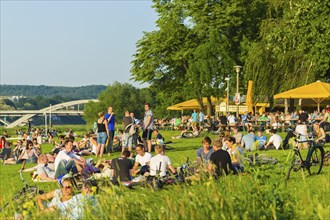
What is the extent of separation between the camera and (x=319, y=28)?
126ft

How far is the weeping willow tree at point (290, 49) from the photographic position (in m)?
38.5

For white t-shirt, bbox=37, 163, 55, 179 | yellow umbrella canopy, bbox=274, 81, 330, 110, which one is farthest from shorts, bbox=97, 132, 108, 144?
yellow umbrella canopy, bbox=274, 81, 330, 110

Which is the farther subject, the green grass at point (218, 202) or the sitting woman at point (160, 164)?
the sitting woman at point (160, 164)

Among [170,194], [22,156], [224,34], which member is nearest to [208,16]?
[224,34]

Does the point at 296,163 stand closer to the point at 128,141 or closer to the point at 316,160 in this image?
the point at 316,160

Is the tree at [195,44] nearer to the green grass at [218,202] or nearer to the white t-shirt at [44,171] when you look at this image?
the white t-shirt at [44,171]

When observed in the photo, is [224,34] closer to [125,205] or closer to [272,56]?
[272,56]

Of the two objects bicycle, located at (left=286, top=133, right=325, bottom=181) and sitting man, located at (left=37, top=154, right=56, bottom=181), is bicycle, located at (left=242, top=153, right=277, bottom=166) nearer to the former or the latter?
bicycle, located at (left=286, top=133, right=325, bottom=181)

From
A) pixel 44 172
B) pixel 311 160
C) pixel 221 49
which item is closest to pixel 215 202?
pixel 311 160

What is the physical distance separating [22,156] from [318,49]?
58.0 feet

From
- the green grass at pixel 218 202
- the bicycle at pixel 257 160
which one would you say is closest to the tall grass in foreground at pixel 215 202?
the green grass at pixel 218 202

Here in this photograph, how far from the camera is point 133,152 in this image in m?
26.0

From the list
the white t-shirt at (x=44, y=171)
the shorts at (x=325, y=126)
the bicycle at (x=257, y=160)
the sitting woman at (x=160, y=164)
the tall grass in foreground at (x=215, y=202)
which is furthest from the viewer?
the shorts at (x=325, y=126)

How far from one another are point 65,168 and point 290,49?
2668cm
